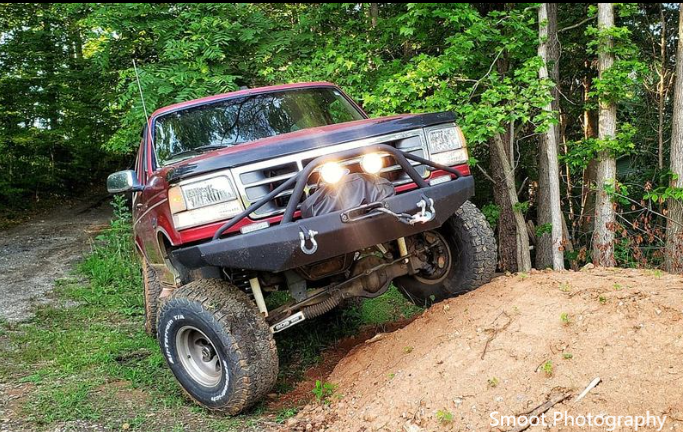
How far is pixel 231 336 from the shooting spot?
154 inches

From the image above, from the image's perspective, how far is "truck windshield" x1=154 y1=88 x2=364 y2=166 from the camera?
16.6 ft

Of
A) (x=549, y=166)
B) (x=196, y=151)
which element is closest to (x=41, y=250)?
(x=196, y=151)

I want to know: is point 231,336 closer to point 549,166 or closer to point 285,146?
point 285,146

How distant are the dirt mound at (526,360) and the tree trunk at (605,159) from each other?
5.29 m

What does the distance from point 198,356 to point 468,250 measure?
85.7 inches

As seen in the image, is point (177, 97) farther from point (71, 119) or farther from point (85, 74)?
point (71, 119)

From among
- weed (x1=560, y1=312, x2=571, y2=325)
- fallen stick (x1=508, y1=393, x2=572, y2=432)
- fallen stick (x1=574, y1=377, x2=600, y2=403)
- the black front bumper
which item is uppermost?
the black front bumper

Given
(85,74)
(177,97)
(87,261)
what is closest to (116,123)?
(85,74)

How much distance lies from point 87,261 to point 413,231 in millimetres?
7574

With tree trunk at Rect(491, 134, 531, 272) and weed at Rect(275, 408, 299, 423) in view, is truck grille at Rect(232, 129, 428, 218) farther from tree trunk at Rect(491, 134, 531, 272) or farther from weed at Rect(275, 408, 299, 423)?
tree trunk at Rect(491, 134, 531, 272)

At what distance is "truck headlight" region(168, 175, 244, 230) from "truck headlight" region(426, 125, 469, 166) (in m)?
1.44

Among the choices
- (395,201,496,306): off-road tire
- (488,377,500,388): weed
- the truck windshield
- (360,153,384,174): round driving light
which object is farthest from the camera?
the truck windshield

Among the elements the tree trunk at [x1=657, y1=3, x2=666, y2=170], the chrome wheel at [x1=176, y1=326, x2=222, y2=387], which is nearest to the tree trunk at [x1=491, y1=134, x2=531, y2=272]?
the tree trunk at [x1=657, y1=3, x2=666, y2=170]

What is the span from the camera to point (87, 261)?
1006 centimetres
